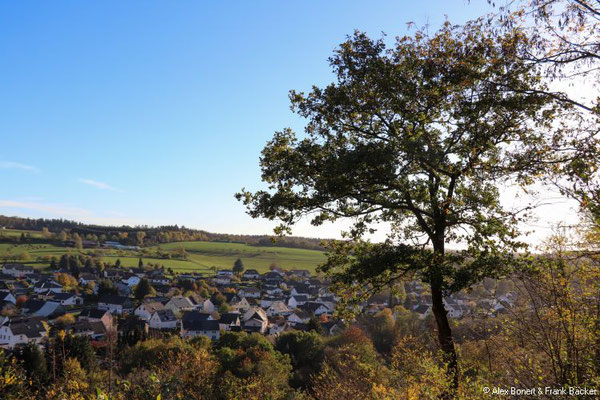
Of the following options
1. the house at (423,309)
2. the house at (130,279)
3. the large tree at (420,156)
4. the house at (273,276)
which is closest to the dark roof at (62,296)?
the house at (130,279)

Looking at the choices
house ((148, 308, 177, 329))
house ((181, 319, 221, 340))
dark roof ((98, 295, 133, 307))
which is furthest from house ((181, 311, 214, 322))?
dark roof ((98, 295, 133, 307))

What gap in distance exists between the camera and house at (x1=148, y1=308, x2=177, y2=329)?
58656 millimetres

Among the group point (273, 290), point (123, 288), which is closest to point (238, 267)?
point (273, 290)

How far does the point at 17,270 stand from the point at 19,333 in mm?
46532

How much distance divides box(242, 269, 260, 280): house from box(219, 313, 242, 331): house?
39.1m

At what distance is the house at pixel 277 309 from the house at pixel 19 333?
1266 inches

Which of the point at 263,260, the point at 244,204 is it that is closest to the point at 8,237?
the point at 263,260

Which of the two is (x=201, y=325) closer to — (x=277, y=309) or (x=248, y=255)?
(x=277, y=309)

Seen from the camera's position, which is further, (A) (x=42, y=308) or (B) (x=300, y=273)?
(B) (x=300, y=273)

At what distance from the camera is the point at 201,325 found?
53406 mm

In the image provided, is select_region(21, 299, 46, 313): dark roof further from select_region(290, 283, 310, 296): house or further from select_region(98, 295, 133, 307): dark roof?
select_region(290, 283, 310, 296): house

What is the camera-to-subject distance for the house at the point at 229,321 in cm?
5491

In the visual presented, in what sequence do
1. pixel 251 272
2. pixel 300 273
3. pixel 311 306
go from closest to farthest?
pixel 311 306
pixel 251 272
pixel 300 273

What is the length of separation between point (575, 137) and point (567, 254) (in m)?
2.22
